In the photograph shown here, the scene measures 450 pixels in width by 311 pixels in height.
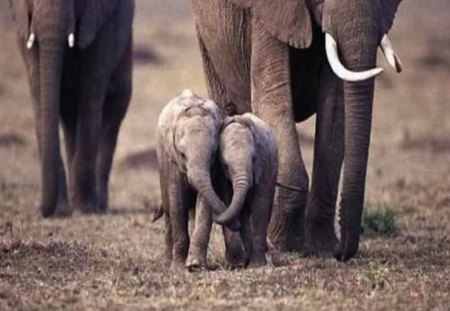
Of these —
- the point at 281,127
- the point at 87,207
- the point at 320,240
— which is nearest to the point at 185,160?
the point at 281,127

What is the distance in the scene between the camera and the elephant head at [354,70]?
36.7ft

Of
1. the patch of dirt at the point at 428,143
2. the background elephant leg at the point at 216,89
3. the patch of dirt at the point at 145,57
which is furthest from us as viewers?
the patch of dirt at the point at 145,57

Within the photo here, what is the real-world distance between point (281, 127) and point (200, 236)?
179 cm

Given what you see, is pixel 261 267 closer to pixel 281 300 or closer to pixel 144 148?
pixel 281 300

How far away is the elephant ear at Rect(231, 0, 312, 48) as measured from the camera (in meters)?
12.1

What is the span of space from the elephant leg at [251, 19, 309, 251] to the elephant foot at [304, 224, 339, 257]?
77 mm

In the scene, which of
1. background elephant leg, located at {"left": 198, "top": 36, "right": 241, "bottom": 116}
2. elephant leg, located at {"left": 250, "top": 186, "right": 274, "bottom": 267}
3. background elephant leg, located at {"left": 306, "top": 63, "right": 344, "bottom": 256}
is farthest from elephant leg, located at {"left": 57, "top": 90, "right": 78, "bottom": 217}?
elephant leg, located at {"left": 250, "top": 186, "right": 274, "bottom": 267}

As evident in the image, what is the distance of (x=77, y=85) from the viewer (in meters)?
A: 17.5

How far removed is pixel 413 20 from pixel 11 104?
29.0 metres

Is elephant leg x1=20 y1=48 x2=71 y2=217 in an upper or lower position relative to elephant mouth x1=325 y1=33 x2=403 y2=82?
lower

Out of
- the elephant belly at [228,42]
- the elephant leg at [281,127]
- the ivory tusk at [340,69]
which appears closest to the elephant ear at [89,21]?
the elephant belly at [228,42]

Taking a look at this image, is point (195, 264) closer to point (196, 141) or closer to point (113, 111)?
point (196, 141)

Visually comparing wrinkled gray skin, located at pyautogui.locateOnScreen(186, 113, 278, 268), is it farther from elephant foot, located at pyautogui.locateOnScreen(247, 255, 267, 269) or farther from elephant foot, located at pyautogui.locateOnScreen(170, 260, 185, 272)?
elephant foot, located at pyautogui.locateOnScreen(170, 260, 185, 272)

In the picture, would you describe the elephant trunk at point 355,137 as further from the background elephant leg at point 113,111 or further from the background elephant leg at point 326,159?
the background elephant leg at point 113,111
